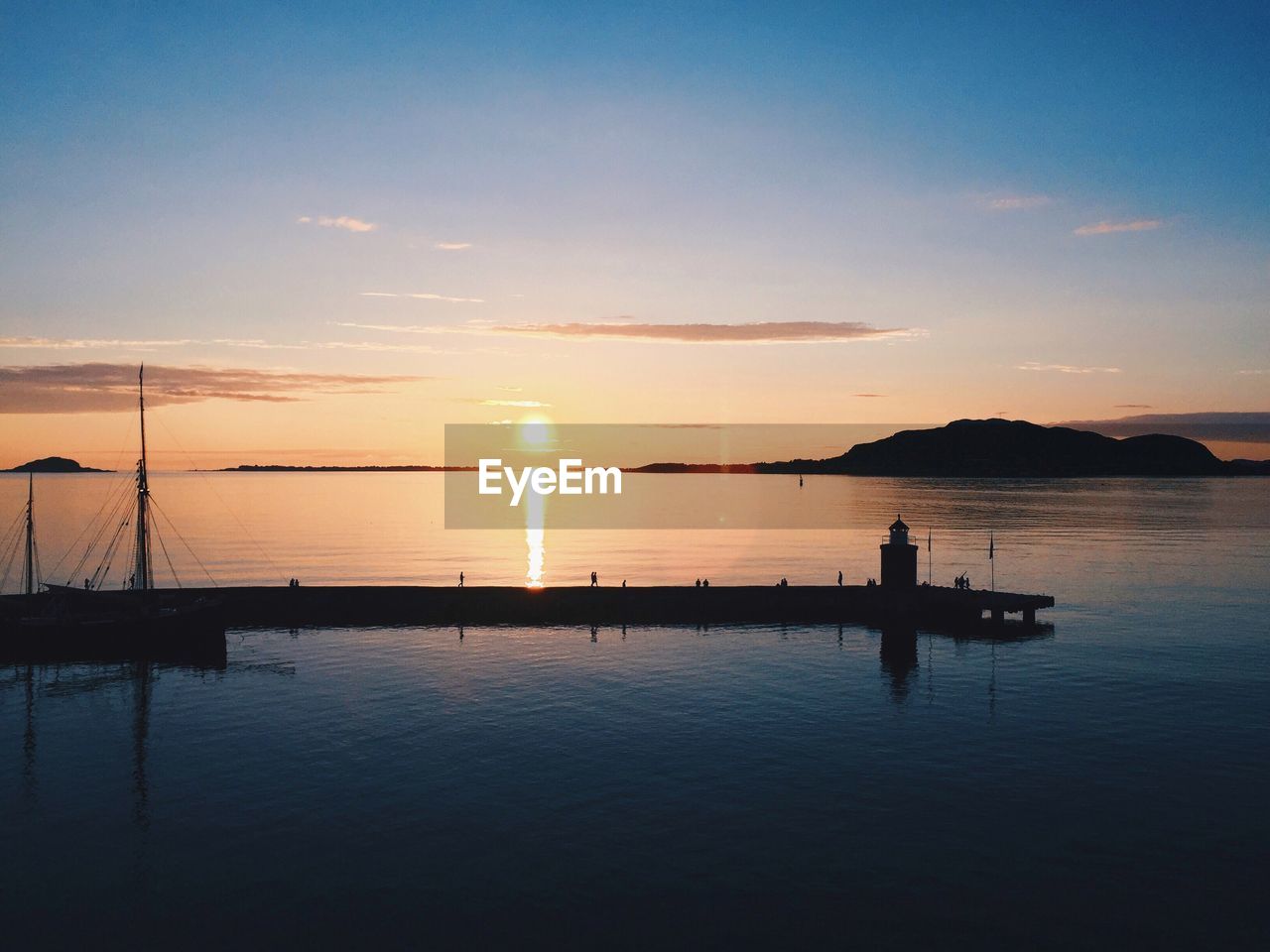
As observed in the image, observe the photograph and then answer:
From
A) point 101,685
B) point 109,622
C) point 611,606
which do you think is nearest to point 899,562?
point 611,606

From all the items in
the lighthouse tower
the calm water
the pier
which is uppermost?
the lighthouse tower

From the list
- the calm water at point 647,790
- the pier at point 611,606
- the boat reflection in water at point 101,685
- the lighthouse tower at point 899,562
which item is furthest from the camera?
the lighthouse tower at point 899,562

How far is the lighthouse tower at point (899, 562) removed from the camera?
70.4 meters

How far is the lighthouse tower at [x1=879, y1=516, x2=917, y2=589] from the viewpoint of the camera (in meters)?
70.4

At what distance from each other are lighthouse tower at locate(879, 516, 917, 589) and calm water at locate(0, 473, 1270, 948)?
620 cm

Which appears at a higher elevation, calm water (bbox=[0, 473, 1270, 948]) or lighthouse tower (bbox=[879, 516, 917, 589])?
lighthouse tower (bbox=[879, 516, 917, 589])

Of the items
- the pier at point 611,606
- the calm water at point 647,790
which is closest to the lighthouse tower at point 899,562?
the pier at point 611,606

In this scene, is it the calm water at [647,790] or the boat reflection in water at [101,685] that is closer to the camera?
the calm water at [647,790]

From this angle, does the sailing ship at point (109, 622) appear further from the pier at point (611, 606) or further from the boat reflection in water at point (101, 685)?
the pier at point (611, 606)

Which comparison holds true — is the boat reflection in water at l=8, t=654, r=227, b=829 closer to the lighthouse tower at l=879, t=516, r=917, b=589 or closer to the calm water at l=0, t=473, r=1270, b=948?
the calm water at l=0, t=473, r=1270, b=948

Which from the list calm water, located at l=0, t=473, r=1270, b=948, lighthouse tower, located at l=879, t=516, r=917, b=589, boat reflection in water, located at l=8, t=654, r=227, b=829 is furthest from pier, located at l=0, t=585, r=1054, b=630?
boat reflection in water, located at l=8, t=654, r=227, b=829

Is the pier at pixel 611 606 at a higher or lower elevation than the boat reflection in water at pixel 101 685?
higher

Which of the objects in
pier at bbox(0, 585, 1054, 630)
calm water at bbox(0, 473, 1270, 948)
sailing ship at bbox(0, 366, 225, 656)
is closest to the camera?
calm water at bbox(0, 473, 1270, 948)

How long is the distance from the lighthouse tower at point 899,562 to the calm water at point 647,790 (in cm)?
620
